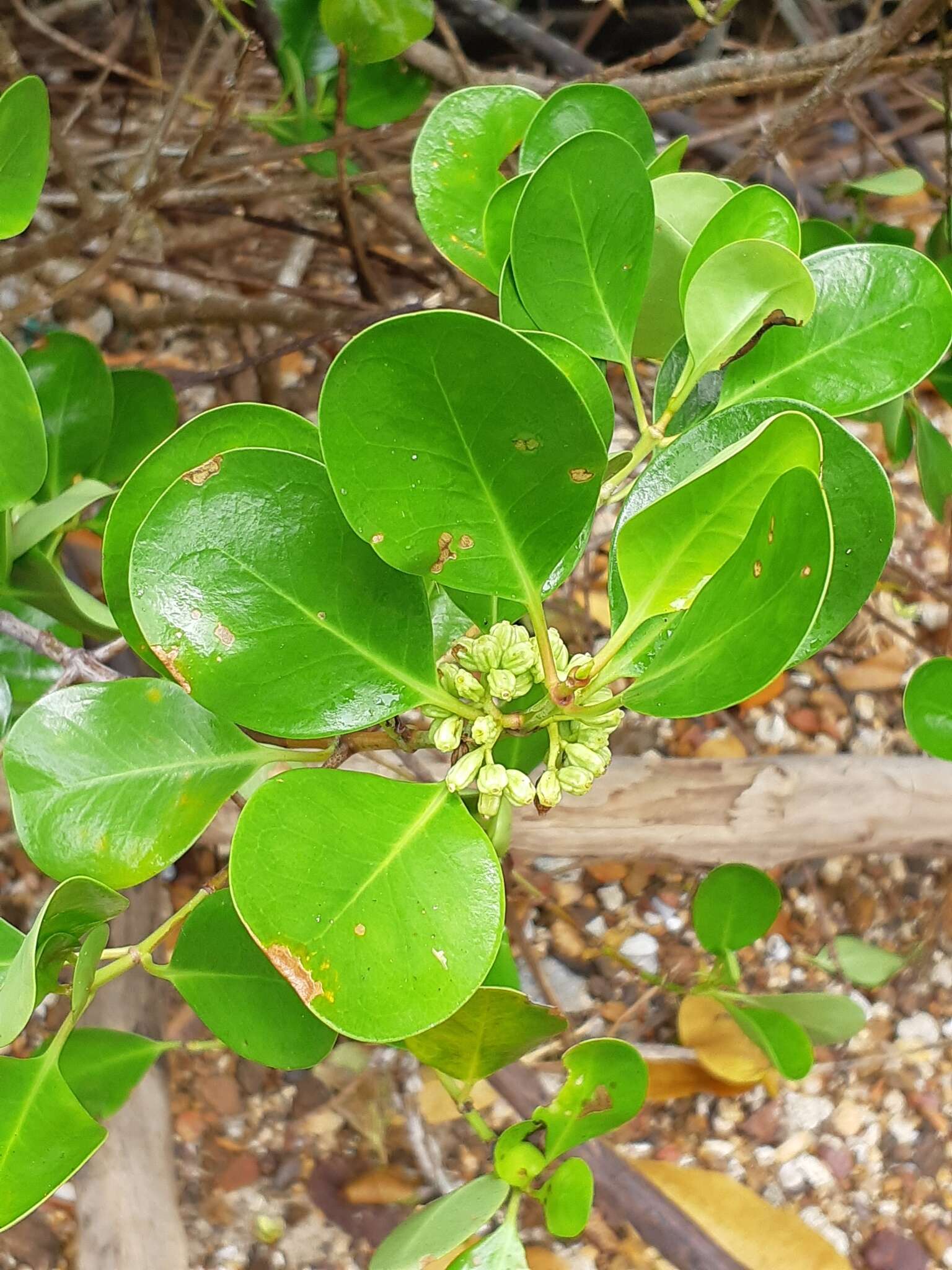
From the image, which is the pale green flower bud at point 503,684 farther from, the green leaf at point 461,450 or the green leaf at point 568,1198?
the green leaf at point 568,1198

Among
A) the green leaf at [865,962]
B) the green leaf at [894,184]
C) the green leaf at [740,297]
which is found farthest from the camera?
the green leaf at [865,962]

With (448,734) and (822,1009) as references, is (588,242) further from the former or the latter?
(822,1009)

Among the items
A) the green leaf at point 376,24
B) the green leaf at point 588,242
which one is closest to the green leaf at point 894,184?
the green leaf at point 376,24

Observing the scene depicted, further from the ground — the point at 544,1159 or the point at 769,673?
the point at 769,673

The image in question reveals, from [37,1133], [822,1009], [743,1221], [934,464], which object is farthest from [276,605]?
[743,1221]

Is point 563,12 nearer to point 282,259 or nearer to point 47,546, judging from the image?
point 282,259

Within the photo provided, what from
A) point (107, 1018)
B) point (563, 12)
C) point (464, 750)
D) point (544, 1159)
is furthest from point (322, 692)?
point (563, 12)

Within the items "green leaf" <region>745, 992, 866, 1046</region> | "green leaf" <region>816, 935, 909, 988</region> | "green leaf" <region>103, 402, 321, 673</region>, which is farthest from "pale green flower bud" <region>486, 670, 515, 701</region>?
"green leaf" <region>816, 935, 909, 988</region>
